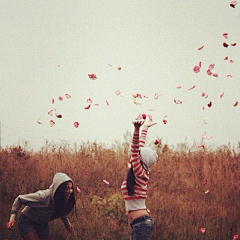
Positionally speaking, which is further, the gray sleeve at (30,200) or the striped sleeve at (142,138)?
the gray sleeve at (30,200)

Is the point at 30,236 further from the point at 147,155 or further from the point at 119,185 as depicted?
the point at 119,185

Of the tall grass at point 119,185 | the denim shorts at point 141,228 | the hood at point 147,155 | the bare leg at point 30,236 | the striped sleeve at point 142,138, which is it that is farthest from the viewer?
the tall grass at point 119,185

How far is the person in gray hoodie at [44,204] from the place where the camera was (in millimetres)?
4961

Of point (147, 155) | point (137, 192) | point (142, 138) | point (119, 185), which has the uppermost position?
point (142, 138)

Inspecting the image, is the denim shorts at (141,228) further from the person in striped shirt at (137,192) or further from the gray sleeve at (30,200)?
the gray sleeve at (30,200)

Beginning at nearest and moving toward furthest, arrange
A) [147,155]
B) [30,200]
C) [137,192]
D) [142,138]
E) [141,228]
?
[141,228]
[137,192]
[147,155]
[142,138]
[30,200]

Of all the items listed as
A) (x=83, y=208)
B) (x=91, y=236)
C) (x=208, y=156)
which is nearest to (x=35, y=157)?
(x=83, y=208)

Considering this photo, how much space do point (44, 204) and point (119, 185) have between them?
3.76 m

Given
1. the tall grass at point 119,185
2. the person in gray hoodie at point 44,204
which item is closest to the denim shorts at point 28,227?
the person in gray hoodie at point 44,204

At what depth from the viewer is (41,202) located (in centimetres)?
504

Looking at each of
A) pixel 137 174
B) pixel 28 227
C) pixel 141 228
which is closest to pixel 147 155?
pixel 137 174

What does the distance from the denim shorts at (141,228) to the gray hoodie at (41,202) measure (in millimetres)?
1300

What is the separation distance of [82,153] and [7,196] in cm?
248

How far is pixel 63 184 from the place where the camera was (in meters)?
4.98
